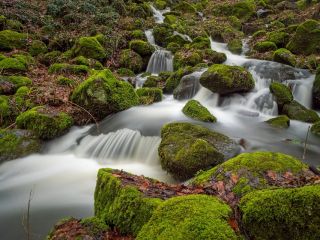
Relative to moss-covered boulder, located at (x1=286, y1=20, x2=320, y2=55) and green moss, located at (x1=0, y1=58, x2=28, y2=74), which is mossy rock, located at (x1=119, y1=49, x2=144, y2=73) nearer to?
green moss, located at (x1=0, y1=58, x2=28, y2=74)

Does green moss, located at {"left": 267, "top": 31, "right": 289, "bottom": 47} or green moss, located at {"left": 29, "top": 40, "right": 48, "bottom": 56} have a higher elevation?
green moss, located at {"left": 267, "top": 31, "right": 289, "bottom": 47}

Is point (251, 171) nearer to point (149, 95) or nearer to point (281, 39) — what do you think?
point (149, 95)

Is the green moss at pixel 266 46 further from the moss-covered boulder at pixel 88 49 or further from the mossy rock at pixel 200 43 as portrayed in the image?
the moss-covered boulder at pixel 88 49

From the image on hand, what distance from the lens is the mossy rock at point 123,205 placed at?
3221mm

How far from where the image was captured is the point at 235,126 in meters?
9.02

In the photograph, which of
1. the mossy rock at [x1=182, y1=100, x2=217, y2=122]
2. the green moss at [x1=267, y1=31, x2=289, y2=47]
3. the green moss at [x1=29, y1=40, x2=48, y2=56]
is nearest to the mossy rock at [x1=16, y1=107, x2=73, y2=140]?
the mossy rock at [x1=182, y1=100, x2=217, y2=122]

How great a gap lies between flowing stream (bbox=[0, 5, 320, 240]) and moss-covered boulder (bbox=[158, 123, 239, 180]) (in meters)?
0.40

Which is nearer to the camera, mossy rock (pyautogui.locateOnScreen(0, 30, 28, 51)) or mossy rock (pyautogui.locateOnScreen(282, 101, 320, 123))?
mossy rock (pyautogui.locateOnScreen(282, 101, 320, 123))

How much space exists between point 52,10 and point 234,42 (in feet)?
33.0

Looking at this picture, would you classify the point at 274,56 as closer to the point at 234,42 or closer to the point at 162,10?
the point at 234,42

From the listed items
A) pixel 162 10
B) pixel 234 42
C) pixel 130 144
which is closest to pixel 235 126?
pixel 130 144

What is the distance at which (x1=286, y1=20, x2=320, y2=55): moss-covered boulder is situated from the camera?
14023mm

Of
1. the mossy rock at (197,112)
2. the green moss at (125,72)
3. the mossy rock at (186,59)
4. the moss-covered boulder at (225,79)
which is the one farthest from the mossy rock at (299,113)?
the green moss at (125,72)

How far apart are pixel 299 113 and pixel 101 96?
18.9 ft
